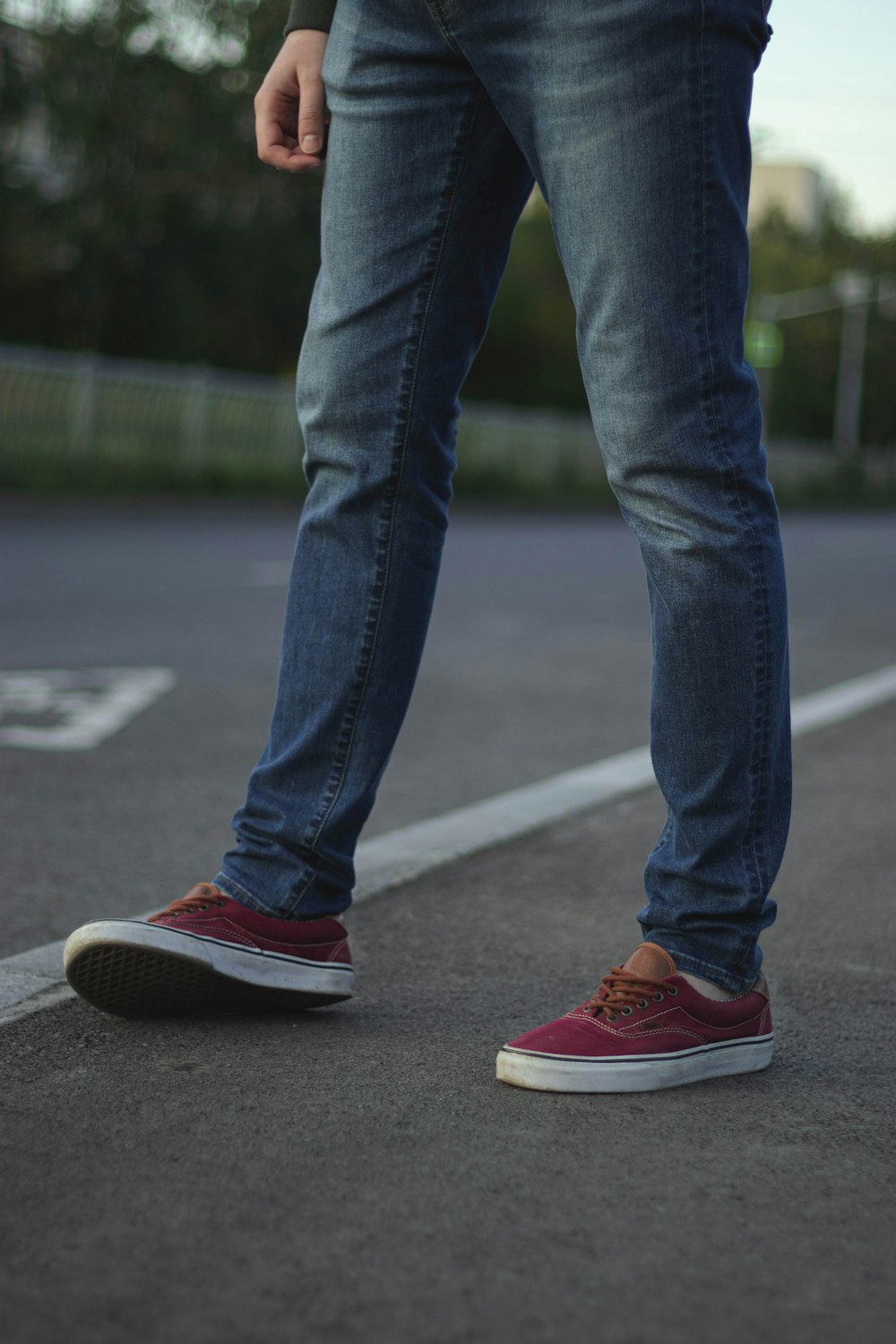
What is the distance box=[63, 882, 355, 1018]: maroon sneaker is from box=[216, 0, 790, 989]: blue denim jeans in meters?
0.04

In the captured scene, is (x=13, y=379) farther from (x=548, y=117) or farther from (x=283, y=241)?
(x=548, y=117)

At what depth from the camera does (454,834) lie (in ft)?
10.8

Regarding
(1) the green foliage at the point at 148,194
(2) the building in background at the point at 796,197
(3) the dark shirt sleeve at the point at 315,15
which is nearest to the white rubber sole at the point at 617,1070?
(3) the dark shirt sleeve at the point at 315,15

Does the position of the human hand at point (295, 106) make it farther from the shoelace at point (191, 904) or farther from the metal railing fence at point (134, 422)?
the metal railing fence at point (134, 422)

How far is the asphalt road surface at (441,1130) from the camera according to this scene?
1.35m

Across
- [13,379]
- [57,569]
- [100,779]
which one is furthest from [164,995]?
[13,379]

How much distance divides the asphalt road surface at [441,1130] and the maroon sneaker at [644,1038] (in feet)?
0.09

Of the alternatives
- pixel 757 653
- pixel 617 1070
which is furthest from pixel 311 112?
pixel 617 1070

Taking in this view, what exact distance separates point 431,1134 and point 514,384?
1795 inches

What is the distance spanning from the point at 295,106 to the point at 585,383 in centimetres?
66

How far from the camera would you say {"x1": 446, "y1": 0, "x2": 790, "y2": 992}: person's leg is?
75.2 inches

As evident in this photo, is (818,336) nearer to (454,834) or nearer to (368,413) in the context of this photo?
(454,834)

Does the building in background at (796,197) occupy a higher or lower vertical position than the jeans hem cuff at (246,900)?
higher

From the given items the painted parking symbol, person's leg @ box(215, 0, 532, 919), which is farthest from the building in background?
person's leg @ box(215, 0, 532, 919)
